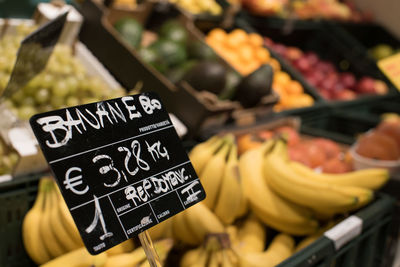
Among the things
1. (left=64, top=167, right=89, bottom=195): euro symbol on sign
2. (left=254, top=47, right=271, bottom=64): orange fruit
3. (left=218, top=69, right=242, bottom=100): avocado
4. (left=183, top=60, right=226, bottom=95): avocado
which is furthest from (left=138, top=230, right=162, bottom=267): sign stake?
(left=254, top=47, right=271, bottom=64): orange fruit

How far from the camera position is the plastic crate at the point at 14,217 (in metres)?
0.91

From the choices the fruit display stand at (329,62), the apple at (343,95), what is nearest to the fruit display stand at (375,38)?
the fruit display stand at (329,62)

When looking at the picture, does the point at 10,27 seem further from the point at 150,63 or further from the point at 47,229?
the point at 47,229

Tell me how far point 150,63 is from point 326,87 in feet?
5.39

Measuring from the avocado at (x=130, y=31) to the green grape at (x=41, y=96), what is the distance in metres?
0.70

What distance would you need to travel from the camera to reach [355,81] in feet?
10.4

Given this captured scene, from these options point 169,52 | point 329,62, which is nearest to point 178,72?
point 169,52

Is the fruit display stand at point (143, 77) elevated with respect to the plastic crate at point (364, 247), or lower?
elevated

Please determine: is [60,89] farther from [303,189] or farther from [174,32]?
[174,32]

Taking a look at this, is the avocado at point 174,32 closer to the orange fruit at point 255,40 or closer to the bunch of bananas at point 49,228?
the orange fruit at point 255,40

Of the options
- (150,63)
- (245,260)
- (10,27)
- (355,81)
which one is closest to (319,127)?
(150,63)

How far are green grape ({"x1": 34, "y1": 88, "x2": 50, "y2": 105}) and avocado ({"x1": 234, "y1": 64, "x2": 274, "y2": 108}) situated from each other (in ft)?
2.78

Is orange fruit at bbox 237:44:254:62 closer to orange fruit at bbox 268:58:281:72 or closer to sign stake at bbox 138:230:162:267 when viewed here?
orange fruit at bbox 268:58:281:72

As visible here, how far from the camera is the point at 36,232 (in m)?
0.85
